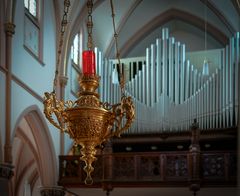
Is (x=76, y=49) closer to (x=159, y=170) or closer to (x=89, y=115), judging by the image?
(x=159, y=170)

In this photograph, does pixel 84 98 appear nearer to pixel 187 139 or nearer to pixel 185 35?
pixel 187 139

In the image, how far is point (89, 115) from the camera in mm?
7613

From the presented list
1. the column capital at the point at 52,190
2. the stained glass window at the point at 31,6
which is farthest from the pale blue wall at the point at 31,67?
the column capital at the point at 52,190

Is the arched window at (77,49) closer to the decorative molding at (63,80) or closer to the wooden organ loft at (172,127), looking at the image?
the wooden organ loft at (172,127)

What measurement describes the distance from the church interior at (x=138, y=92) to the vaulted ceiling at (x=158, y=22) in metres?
Answer: 0.04

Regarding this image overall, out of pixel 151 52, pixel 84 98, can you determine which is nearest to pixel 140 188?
pixel 151 52

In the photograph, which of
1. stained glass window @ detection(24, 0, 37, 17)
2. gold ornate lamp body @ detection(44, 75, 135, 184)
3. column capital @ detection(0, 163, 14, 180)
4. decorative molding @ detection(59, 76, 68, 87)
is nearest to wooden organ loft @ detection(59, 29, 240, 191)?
decorative molding @ detection(59, 76, 68, 87)

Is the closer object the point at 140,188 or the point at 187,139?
the point at 140,188

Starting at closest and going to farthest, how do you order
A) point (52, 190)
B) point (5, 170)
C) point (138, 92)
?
point (5, 170) → point (52, 190) → point (138, 92)

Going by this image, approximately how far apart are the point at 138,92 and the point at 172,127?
177 centimetres

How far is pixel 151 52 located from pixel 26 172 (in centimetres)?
→ 747

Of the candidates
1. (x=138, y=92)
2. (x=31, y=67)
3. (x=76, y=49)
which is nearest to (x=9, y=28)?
(x=31, y=67)

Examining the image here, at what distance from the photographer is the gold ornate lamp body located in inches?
301

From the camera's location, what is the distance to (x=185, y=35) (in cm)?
2488
